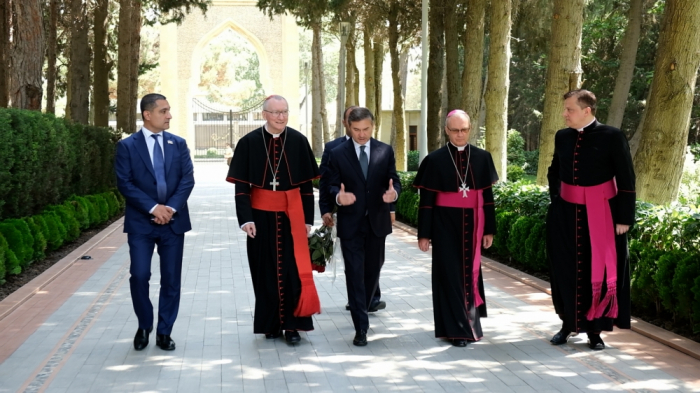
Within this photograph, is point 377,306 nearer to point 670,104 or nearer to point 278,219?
point 278,219

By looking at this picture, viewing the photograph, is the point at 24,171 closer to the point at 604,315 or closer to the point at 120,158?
the point at 120,158

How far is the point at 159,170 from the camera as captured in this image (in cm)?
698

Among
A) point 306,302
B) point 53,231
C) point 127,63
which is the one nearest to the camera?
point 306,302

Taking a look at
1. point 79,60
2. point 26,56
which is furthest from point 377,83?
point 26,56

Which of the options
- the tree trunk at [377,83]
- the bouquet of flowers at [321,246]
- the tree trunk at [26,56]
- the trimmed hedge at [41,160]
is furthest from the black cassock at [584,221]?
the tree trunk at [377,83]

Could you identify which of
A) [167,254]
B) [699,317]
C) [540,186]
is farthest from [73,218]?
[699,317]

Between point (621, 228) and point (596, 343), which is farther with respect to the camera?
point (596, 343)

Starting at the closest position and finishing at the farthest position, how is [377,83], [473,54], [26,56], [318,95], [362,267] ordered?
[362,267], [26,56], [473,54], [377,83], [318,95]

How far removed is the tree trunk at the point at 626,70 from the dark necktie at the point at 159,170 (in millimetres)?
17896

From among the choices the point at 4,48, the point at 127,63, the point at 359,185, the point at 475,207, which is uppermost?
the point at 127,63

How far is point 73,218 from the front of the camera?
14797mm

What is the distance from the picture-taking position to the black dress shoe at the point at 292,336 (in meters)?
7.20

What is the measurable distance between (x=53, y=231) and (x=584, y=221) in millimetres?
8795

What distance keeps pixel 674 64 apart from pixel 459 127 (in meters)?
3.76
